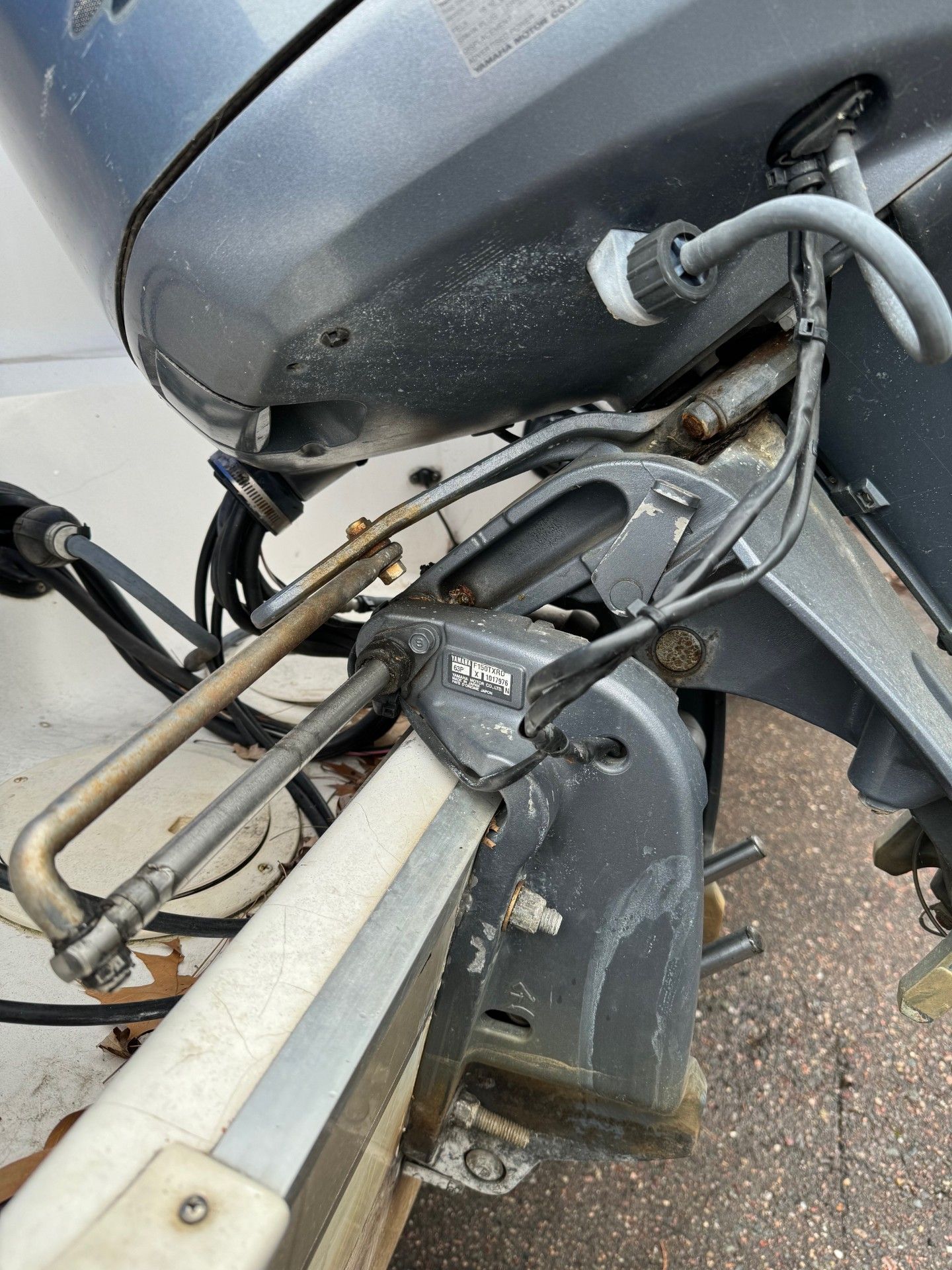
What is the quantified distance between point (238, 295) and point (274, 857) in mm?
775

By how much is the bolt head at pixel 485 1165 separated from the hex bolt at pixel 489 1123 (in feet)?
0.09

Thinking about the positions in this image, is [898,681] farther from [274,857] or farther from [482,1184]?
[274,857]

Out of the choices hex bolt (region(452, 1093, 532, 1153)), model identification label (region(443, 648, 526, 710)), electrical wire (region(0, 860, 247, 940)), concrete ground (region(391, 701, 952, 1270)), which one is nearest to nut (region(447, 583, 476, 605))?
model identification label (region(443, 648, 526, 710))

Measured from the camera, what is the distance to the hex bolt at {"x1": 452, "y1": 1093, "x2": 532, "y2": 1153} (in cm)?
84

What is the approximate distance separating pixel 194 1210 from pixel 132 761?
23 cm

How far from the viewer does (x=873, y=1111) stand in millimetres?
1190

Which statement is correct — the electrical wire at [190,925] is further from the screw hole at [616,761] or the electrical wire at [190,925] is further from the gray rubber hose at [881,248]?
Result: the gray rubber hose at [881,248]

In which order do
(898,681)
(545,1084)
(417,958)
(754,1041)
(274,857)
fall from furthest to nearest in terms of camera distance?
(754,1041) → (274,857) → (545,1084) → (898,681) → (417,958)

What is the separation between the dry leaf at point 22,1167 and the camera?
0.77m

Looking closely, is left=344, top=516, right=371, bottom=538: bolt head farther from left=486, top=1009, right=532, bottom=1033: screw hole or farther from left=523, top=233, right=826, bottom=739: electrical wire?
left=486, top=1009, right=532, bottom=1033: screw hole

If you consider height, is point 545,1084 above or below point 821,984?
above

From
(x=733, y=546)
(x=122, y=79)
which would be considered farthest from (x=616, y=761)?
(x=122, y=79)

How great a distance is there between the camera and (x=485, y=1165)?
0.85 metres

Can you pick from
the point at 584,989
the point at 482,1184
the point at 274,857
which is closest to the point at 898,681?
the point at 584,989
